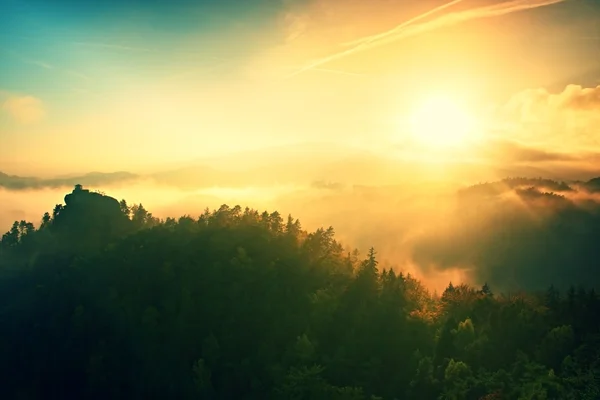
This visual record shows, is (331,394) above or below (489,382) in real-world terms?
below

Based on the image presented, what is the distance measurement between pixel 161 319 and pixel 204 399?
3363 cm

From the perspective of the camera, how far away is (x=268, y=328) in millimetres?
141750

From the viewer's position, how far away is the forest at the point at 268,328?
109 m

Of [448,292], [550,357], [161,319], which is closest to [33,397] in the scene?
[161,319]

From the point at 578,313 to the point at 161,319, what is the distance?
111280 mm

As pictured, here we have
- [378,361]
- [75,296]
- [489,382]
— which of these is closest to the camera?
[489,382]

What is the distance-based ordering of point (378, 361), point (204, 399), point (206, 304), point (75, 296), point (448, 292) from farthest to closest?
point (75, 296), point (206, 304), point (448, 292), point (204, 399), point (378, 361)

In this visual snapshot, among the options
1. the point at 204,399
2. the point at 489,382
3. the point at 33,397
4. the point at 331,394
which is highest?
the point at 489,382

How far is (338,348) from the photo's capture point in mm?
127938

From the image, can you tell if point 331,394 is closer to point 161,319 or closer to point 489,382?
point 489,382

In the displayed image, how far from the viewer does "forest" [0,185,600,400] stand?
109 metres

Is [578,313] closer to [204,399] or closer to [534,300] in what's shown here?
[534,300]

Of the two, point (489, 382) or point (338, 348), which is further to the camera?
point (338, 348)

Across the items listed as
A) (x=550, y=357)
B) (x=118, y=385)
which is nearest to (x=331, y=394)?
(x=550, y=357)
